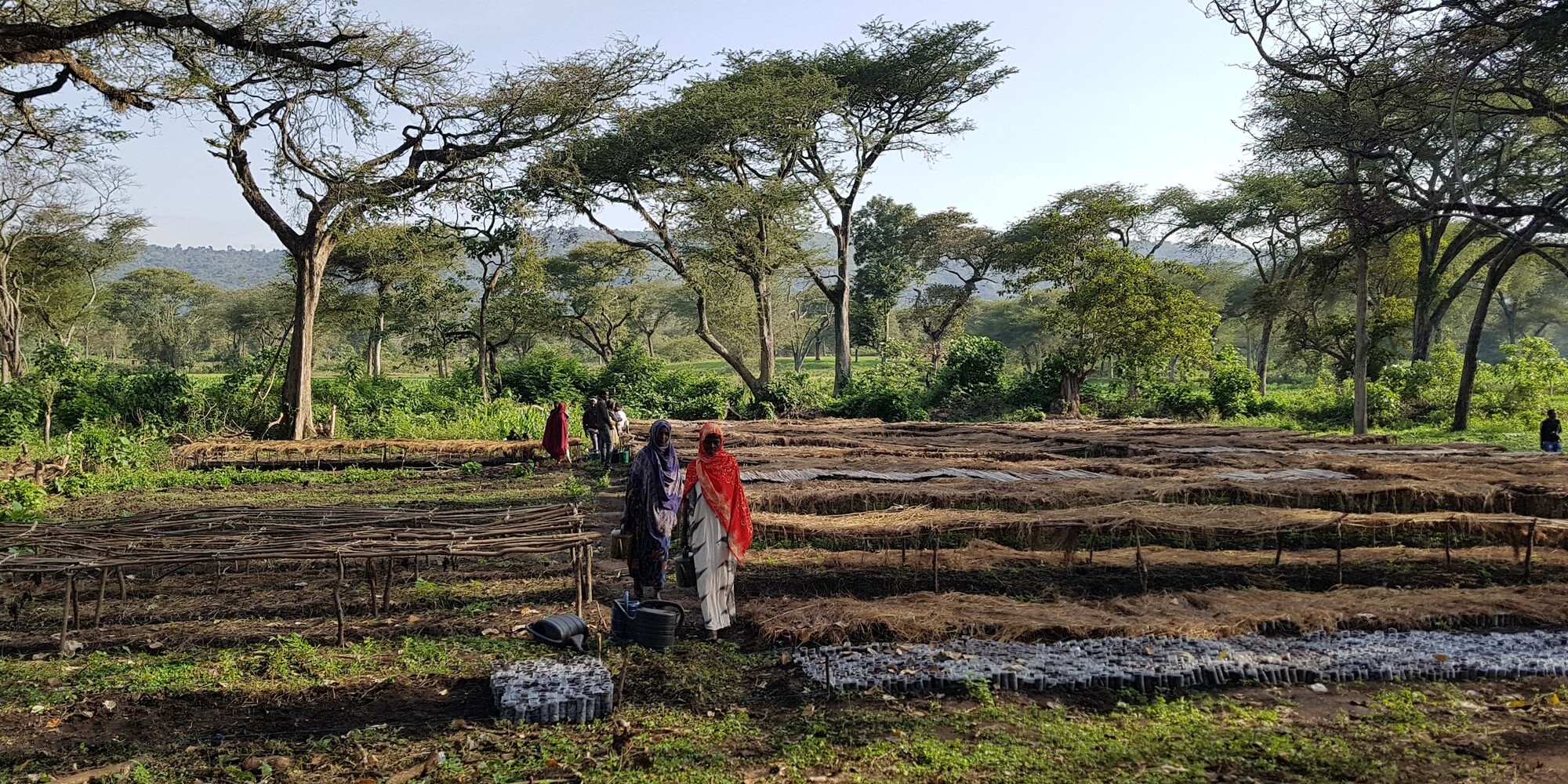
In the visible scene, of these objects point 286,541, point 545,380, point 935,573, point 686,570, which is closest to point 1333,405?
point 935,573

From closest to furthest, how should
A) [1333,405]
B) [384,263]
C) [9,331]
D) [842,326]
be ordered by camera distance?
[1333,405], [9,331], [842,326], [384,263]

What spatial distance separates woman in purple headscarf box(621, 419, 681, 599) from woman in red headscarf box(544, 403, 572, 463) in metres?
9.88

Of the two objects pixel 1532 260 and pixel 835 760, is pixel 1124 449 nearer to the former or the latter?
pixel 835 760

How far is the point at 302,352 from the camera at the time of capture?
1827 cm

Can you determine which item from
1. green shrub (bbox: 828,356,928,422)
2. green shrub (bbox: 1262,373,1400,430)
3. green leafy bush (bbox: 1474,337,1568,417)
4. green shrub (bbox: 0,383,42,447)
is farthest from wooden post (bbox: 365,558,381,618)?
green leafy bush (bbox: 1474,337,1568,417)

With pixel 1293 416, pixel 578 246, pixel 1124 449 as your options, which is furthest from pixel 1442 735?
pixel 578 246

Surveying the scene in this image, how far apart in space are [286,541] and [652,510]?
9.41 feet

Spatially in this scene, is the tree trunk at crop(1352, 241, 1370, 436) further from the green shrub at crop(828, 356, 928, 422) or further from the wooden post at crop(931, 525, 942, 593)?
the wooden post at crop(931, 525, 942, 593)

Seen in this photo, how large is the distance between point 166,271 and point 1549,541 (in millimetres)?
53616

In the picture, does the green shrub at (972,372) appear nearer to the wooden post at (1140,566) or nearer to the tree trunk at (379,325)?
the wooden post at (1140,566)

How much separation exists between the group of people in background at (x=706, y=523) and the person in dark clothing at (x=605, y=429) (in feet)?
33.2

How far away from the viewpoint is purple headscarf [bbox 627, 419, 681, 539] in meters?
6.67

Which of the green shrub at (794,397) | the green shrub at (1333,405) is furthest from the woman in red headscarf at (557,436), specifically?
the green shrub at (1333,405)

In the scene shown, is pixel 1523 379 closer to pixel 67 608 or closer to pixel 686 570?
pixel 686 570
